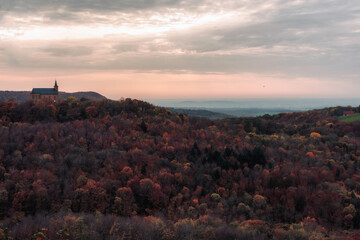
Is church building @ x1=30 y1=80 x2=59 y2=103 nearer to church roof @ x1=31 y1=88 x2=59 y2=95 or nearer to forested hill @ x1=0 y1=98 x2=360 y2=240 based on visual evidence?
church roof @ x1=31 y1=88 x2=59 y2=95

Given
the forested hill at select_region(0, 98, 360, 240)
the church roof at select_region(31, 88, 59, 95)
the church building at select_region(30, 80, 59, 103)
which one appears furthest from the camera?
the church roof at select_region(31, 88, 59, 95)

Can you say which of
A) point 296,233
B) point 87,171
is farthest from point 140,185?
point 296,233

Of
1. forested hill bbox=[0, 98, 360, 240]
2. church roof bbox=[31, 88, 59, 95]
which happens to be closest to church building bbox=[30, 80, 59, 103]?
church roof bbox=[31, 88, 59, 95]

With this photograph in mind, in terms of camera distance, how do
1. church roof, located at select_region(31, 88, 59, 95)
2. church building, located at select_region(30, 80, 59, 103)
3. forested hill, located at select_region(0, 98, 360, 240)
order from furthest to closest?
church roof, located at select_region(31, 88, 59, 95)
church building, located at select_region(30, 80, 59, 103)
forested hill, located at select_region(0, 98, 360, 240)

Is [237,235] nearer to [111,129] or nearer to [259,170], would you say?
[259,170]

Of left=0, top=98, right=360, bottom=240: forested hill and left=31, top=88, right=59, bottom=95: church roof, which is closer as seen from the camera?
left=0, top=98, right=360, bottom=240: forested hill

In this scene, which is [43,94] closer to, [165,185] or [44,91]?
[44,91]

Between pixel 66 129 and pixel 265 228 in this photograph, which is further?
pixel 66 129

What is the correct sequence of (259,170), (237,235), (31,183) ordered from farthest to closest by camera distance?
(259,170) → (31,183) → (237,235)

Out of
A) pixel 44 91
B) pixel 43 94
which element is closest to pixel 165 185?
pixel 43 94

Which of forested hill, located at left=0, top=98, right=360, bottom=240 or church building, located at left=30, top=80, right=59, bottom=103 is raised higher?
church building, located at left=30, top=80, right=59, bottom=103
